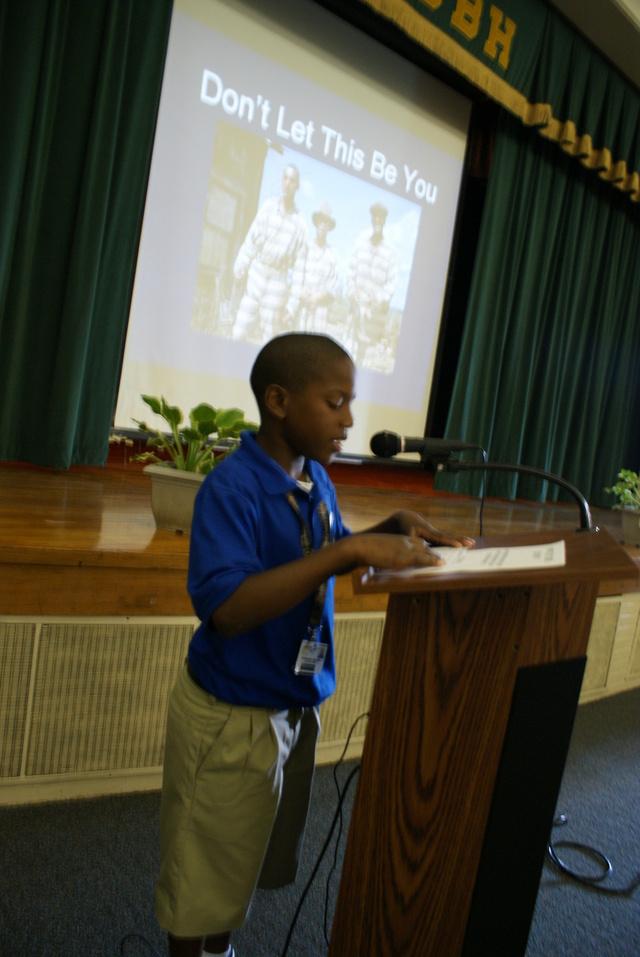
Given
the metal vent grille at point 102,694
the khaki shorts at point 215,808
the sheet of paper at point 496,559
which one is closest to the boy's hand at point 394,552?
the sheet of paper at point 496,559

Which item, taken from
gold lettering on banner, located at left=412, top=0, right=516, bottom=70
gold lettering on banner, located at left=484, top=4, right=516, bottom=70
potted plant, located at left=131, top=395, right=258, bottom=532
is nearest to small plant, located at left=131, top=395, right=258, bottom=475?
potted plant, located at left=131, top=395, right=258, bottom=532

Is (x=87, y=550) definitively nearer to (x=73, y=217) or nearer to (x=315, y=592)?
(x=315, y=592)

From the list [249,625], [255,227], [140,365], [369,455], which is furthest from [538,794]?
[369,455]

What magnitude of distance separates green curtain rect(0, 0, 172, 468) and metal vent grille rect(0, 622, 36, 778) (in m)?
1.23

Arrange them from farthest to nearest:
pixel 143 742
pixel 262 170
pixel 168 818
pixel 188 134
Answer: pixel 262 170 < pixel 188 134 < pixel 143 742 < pixel 168 818

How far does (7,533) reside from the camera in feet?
5.32

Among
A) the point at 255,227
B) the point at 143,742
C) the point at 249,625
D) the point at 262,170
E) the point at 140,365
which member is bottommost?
the point at 143,742

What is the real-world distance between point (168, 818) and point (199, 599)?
411 mm

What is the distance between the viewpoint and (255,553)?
94 cm

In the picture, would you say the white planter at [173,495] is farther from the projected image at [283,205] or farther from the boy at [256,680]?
the projected image at [283,205]

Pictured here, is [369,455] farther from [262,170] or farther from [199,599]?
[199,599]

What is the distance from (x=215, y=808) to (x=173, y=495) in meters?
1.01

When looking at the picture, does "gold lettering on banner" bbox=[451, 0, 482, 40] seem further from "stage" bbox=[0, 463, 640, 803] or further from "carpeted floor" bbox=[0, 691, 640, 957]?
"carpeted floor" bbox=[0, 691, 640, 957]

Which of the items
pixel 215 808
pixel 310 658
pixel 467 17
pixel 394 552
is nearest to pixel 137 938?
pixel 215 808
